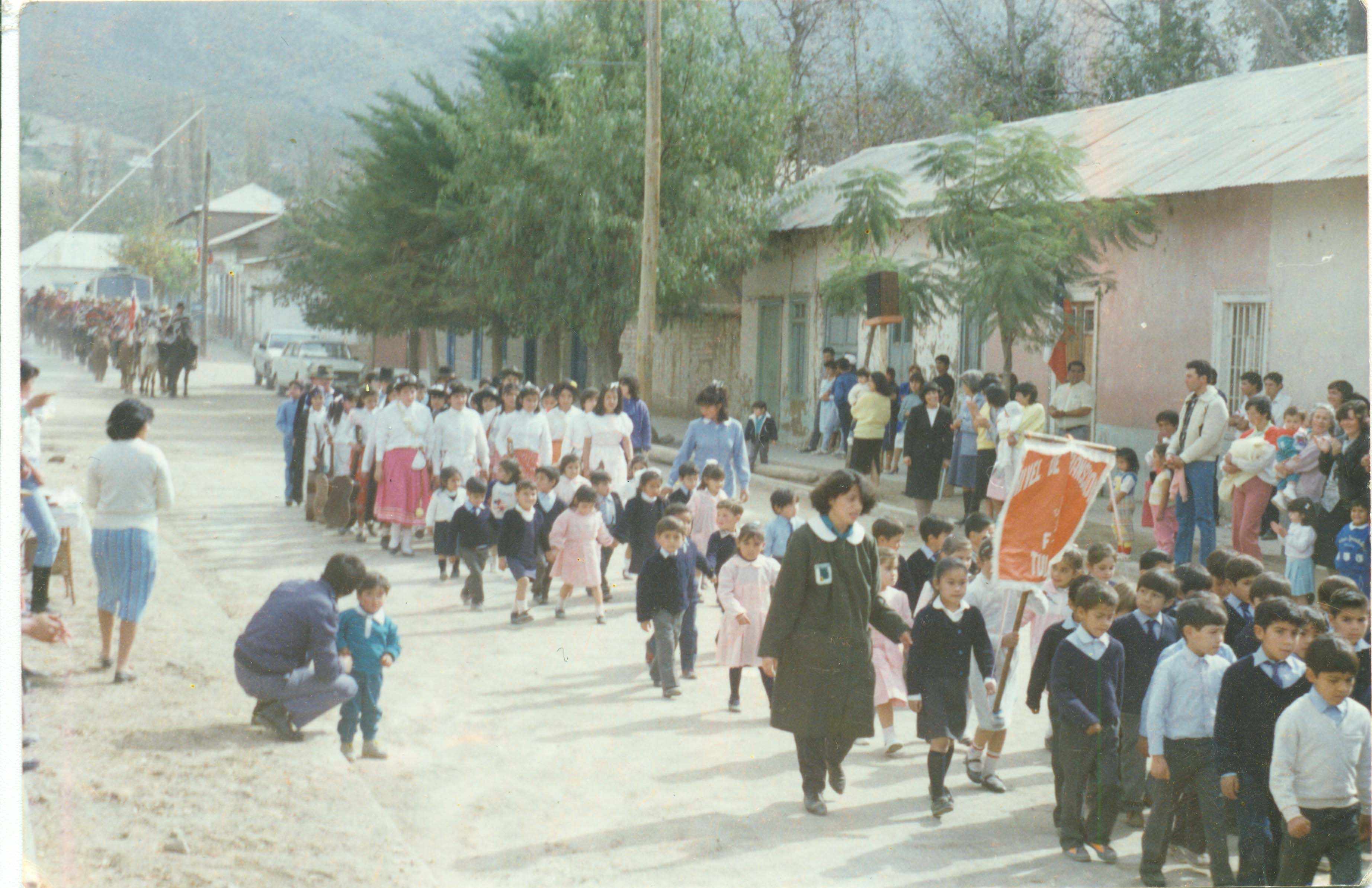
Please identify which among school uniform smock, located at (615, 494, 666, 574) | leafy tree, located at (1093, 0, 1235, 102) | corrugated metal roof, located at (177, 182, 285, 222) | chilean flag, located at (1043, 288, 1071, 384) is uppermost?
corrugated metal roof, located at (177, 182, 285, 222)

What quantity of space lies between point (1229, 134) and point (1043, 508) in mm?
11092

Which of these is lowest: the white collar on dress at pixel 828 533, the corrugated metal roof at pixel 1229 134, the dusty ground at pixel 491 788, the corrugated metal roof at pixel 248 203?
the dusty ground at pixel 491 788

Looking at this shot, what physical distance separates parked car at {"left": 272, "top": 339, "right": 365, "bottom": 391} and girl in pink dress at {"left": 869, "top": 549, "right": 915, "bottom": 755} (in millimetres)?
24736

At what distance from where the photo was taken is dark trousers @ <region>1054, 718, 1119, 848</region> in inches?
217

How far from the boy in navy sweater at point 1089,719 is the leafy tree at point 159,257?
31.0 m

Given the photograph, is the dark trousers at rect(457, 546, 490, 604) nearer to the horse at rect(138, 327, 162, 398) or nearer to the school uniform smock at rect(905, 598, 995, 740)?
the school uniform smock at rect(905, 598, 995, 740)

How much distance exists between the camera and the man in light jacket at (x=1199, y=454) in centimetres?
1095

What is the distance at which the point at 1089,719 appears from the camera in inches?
216

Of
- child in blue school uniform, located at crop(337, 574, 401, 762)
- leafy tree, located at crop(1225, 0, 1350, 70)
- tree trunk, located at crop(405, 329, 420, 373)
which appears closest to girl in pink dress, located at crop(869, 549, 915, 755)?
child in blue school uniform, located at crop(337, 574, 401, 762)

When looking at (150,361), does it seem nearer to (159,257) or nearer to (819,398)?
(159,257)

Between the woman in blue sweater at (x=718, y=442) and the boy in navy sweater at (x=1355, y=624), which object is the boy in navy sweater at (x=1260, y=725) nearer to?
the boy in navy sweater at (x=1355, y=624)

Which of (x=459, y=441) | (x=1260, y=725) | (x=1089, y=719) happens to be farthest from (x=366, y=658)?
(x=459, y=441)

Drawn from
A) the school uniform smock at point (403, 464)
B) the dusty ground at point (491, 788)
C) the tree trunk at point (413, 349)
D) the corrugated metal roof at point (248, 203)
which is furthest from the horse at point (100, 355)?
the corrugated metal roof at point (248, 203)

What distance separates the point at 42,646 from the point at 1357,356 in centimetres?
1096
